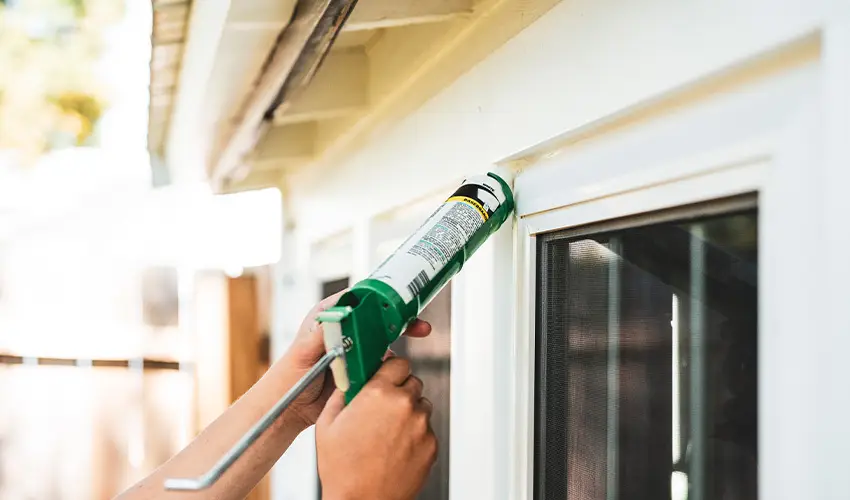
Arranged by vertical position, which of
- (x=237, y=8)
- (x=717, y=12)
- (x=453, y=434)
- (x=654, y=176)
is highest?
(x=237, y=8)

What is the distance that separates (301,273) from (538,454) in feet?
4.74

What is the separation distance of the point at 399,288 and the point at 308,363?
293 millimetres

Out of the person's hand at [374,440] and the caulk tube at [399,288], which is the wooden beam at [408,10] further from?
the person's hand at [374,440]

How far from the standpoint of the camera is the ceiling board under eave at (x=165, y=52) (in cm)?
150

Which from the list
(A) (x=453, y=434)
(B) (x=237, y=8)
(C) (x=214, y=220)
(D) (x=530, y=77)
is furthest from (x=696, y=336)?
(C) (x=214, y=220)

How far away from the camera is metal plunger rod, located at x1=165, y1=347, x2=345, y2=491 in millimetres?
686

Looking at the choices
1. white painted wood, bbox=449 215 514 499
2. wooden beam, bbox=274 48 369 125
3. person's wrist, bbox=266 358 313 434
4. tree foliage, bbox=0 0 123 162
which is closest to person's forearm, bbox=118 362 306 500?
person's wrist, bbox=266 358 313 434

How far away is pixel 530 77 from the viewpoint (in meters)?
0.87

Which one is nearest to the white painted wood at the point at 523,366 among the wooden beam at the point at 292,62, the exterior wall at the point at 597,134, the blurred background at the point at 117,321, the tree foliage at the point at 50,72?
the exterior wall at the point at 597,134

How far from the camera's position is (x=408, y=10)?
3.34ft

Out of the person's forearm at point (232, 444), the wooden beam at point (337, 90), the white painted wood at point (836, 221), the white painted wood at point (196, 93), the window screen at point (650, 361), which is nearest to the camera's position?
the white painted wood at point (836, 221)

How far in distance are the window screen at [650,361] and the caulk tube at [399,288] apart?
122 mm

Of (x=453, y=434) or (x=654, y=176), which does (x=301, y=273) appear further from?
(x=654, y=176)

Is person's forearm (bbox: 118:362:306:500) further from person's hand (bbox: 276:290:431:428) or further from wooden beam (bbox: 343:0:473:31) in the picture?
wooden beam (bbox: 343:0:473:31)
